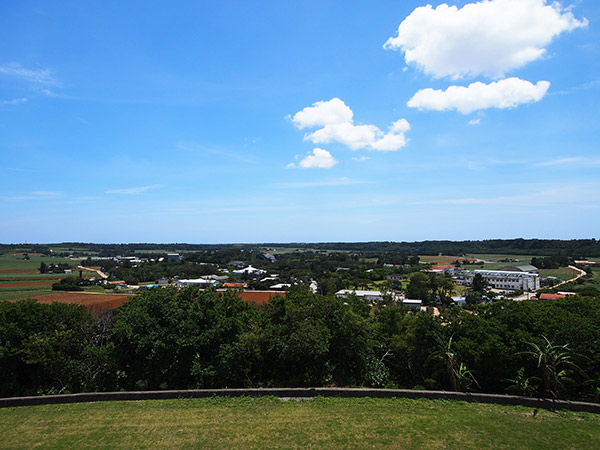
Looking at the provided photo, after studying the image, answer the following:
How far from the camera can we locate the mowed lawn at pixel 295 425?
7.96m

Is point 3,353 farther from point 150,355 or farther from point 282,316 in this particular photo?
point 282,316

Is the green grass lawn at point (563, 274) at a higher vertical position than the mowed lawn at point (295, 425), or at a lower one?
lower

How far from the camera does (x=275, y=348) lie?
507 inches

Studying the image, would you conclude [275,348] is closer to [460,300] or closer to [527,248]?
[460,300]

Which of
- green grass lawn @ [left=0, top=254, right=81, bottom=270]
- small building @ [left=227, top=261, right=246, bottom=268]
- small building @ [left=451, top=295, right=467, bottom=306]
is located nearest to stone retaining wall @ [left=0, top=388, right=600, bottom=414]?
small building @ [left=451, top=295, right=467, bottom=306]

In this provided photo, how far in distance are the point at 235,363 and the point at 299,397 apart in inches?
117

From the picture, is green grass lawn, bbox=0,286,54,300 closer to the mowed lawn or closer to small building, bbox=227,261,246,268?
the mowed lawn

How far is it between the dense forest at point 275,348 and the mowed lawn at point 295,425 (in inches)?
76.5

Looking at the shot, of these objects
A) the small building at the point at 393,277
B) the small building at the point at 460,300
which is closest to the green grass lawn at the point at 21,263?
the small building at the point at 393,277

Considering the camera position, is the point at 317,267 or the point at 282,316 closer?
the point at 282,316

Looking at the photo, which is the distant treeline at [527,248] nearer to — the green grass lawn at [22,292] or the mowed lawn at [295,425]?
the mowed lawn at [295,425]

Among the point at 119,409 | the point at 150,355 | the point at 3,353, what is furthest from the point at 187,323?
the point at 3,353

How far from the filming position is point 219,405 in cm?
1024

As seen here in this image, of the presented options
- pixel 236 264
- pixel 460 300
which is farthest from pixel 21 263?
pixel 460 300
